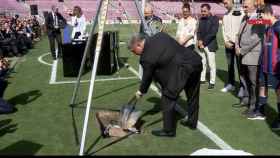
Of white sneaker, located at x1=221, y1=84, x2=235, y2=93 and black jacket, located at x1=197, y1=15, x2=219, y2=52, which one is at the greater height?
black jacket, located at x1=197, y1=15, x2=219, y2=52

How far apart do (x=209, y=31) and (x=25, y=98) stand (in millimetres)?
4566

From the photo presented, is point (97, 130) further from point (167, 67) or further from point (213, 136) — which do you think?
point (213, 136)

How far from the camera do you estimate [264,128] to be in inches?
282

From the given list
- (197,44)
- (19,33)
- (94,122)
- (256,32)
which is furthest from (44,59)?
(256,32)

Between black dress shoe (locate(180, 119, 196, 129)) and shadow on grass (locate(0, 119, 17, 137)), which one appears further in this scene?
shadow on grass (locate(0, 119, 17, 137))

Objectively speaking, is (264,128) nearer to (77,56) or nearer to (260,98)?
(260,98)

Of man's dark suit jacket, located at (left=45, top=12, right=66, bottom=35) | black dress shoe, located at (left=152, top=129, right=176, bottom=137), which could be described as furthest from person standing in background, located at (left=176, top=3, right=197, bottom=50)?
man's dark suit jacket, located at (left=45, top=12, right=66, bottom=35)

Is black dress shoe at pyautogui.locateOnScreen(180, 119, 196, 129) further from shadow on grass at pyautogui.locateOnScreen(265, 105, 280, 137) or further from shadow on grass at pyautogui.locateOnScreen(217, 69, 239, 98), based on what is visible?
shadow on grass at pyautogui.locateOnScreen(217, 69, 239, 98)

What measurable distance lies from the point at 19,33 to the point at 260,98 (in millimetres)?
12870

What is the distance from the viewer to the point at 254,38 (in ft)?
25.2

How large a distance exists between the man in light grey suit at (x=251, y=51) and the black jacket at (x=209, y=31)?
1816mm

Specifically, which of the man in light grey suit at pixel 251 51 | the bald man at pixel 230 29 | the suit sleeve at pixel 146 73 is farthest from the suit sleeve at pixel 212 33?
the suit sleeve at pixel 146 73

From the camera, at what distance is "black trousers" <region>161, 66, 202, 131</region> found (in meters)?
6.58

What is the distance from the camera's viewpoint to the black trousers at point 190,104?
6582 millimetres
